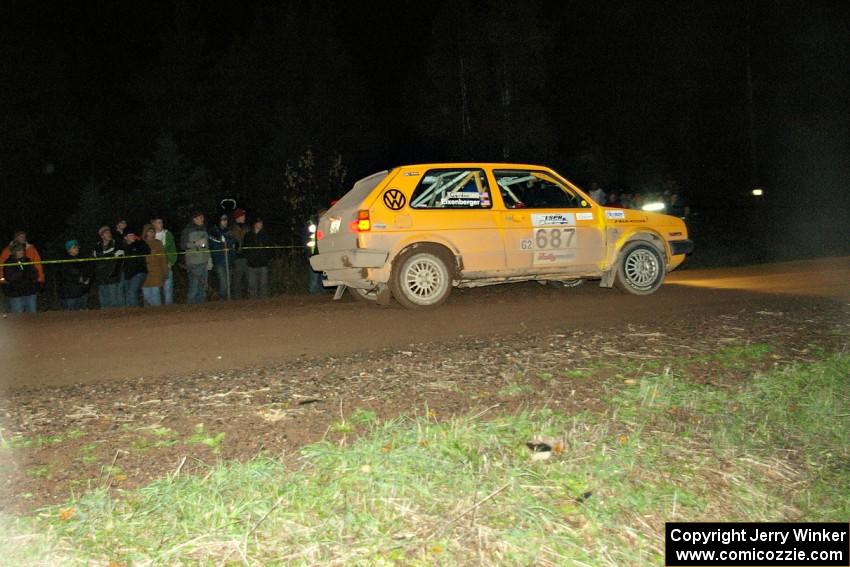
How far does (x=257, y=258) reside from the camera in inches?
622

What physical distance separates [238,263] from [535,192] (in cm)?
689

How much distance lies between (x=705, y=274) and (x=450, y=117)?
2287 cm

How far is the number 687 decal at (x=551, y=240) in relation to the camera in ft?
36.5

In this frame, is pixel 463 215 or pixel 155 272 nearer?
pixel 463 215

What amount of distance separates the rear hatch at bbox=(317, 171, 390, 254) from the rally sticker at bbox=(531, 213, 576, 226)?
209cm

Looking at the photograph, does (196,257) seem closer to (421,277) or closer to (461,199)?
(421,277)

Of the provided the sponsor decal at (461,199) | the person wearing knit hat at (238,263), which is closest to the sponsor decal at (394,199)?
the sponsor decal at (461,199)

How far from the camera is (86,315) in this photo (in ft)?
37.7

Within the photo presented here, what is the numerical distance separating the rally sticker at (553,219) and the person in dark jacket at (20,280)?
8284 millimetres

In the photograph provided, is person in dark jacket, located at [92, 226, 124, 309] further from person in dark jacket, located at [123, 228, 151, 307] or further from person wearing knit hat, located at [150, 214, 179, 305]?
person wearing knit hat, located at [150, 214, 179, 305]

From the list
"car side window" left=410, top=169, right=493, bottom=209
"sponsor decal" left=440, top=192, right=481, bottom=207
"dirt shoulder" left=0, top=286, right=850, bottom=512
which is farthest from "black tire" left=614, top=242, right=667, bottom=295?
"sponsor decal" left=440, top=192, right=481, bottom=207

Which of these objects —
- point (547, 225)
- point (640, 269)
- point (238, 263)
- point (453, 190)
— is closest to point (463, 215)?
point (453, 190)

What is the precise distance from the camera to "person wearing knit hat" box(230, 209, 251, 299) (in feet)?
52.5

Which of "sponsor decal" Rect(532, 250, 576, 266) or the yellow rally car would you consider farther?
"sponsor decal" Rect(532, 250, 576, 266)
